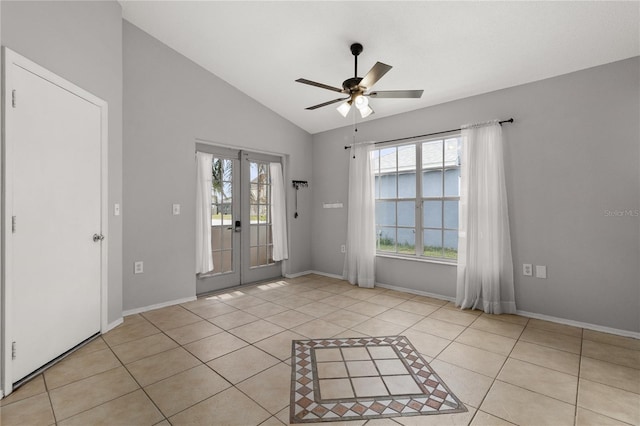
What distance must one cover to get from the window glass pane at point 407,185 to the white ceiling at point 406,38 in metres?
1.04

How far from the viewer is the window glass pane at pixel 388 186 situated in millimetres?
4688

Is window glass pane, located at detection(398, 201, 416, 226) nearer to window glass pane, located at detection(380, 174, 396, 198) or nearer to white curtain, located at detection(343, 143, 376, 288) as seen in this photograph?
window glass pane, located at detection(380, 174, 396, 198)

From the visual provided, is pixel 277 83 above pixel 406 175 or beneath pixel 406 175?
above

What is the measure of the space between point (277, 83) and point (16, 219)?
3.26 m

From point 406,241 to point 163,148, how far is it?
3.63 meters

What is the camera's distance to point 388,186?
4.75 metres

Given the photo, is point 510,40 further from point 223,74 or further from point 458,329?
point 223,74

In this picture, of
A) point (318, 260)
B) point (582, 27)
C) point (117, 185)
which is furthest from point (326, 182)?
point (582, 27)

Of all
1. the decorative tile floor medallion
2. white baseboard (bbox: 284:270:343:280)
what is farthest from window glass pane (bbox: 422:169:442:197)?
the decorative tile floor medallion

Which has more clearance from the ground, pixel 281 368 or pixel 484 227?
pixel 484 227

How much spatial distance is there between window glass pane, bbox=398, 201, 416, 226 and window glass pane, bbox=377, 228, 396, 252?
213mm

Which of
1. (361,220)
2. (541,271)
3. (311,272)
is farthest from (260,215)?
(541,271)

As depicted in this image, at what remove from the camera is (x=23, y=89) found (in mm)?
2088

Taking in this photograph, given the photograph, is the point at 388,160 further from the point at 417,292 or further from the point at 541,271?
the point at 541,271
